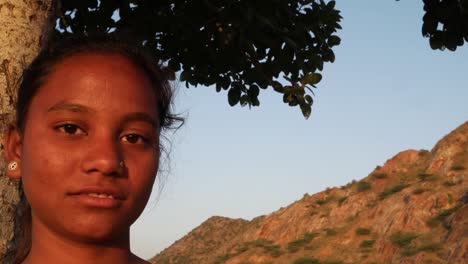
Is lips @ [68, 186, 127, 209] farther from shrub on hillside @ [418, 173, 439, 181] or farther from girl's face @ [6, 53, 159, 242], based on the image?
shrub on hillside @ [418, 173, 439, 181]

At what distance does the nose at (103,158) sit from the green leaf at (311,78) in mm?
5837

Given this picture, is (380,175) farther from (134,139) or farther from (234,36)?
(134,139)

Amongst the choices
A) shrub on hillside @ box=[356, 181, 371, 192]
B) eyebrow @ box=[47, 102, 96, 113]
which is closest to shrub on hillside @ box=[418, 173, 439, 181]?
shrub on hillside @ box=[356, 181, 371, 192]

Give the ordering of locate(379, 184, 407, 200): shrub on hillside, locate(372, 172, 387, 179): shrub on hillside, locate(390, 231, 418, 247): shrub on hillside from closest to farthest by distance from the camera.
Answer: locate(390, 231, 418, 247): shrub on hillside < locate(379, 184, 407, 200): shrub on hillside < locate(372, 172, 387, 179): shrub on hillside

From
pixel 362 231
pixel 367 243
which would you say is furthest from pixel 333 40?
pixel 362 231

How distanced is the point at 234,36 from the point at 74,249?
5401 mm

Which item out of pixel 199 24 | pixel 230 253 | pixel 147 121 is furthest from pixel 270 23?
pixel 230 253

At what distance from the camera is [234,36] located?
7691 millimetres

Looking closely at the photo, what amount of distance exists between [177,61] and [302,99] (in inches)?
62.8

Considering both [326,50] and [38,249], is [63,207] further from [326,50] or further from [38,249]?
[326,50]

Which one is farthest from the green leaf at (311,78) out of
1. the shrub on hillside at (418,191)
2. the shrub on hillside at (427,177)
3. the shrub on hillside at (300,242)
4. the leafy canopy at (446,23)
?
the shrub on hillside at (300,242)

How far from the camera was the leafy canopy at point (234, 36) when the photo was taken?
7453 millimetres

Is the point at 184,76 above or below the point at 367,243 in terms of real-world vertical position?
below

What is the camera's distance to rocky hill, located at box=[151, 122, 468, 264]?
122ft
